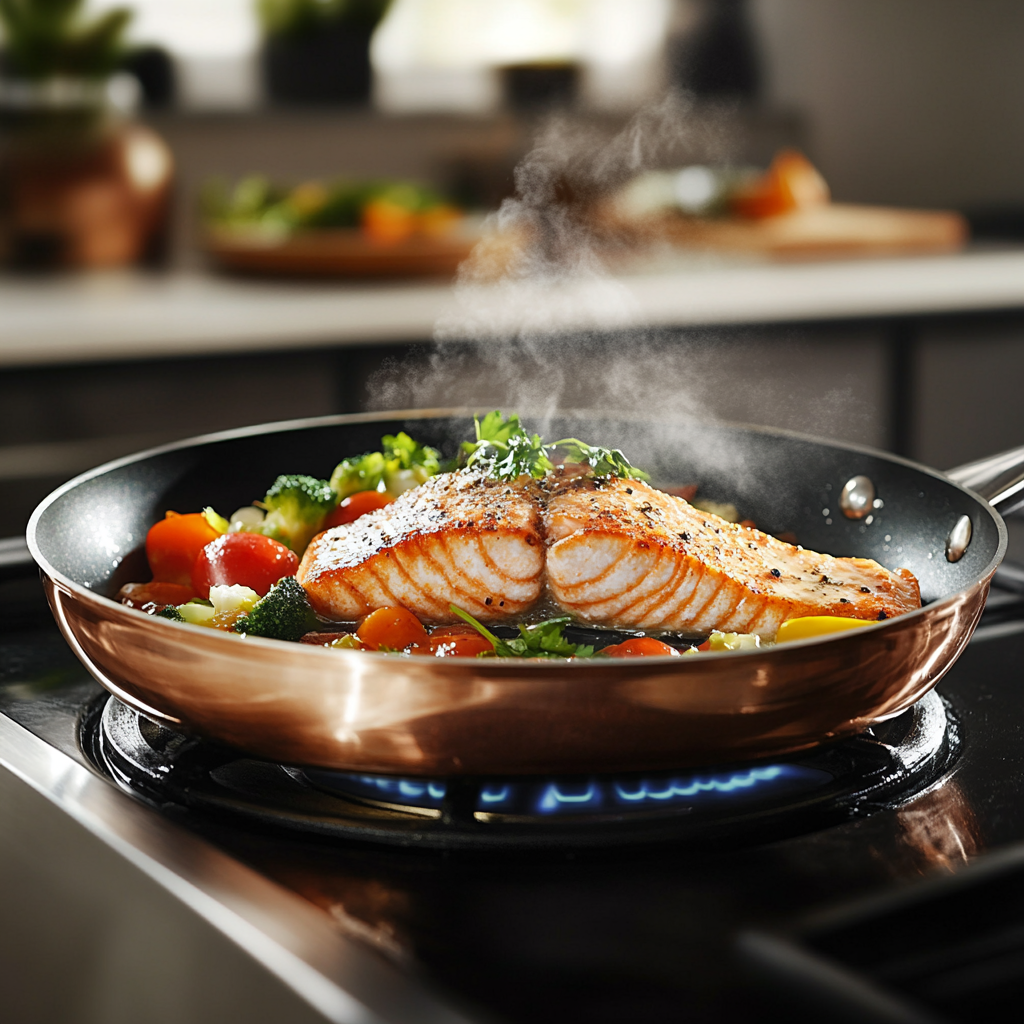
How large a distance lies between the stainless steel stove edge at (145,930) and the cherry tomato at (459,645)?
34 centimetres

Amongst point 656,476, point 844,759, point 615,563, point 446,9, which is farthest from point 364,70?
point 844,759

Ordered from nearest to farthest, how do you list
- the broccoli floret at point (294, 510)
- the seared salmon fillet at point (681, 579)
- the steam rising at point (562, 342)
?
1. the seared salmon fillet at point (681, 579)
2. the broccoli floret at point (294, 510)
3. the steam rising at point (562, 342)

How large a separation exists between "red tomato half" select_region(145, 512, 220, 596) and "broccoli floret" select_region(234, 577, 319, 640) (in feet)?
0.51

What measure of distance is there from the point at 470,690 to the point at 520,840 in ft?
0.48

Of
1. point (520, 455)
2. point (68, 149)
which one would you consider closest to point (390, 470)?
point (520, 455)

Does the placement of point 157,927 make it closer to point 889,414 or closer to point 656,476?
point 656,476

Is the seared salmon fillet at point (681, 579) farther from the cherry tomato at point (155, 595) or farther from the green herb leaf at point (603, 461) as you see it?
the cherry tomato at point (155, 595)

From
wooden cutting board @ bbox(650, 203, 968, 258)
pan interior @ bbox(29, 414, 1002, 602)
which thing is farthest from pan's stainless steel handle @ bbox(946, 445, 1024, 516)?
wooden cutting board @ bbox(650, 203, 968, 258)

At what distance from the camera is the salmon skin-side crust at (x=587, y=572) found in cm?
135

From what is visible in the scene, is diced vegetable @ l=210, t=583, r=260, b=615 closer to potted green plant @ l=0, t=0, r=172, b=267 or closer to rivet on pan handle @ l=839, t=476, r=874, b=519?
rivet on pan handle @ l=839, t=476, r=874, b=519

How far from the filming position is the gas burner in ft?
3.09

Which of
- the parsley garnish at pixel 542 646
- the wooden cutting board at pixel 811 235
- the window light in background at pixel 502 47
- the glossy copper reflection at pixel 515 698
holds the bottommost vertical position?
the wooden cutting board at pixel 811 235

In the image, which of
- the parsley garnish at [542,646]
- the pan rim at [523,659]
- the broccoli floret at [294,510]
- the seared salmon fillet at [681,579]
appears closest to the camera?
the pan rim at [523,659]

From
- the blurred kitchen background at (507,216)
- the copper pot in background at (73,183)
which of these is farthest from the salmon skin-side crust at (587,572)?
the copper pot in background at (73,183)
